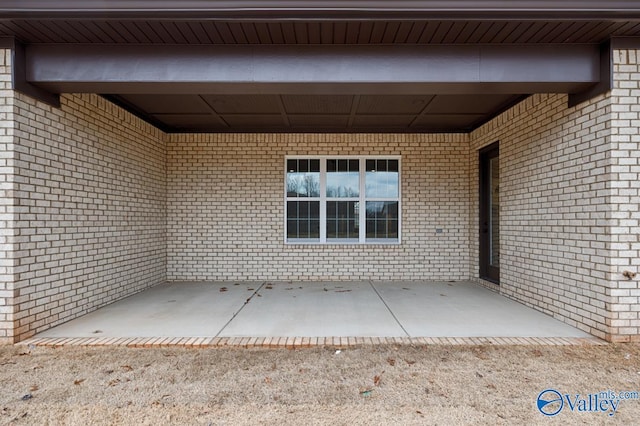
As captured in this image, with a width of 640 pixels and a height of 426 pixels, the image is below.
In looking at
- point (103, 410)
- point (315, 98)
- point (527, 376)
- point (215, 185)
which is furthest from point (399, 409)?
point (215, 185)

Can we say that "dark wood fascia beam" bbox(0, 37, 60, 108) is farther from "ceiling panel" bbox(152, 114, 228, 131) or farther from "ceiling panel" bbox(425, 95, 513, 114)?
"ceiling panel" bbox(425, 95, 513, 114)

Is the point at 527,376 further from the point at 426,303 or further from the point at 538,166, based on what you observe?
the point at 538,166

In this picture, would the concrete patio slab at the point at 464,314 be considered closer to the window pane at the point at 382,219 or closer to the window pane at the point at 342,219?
the window pane at the point at 382,219

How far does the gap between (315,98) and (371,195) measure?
2.68 metres

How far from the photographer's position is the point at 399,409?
2355mm

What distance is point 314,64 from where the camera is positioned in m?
3.66

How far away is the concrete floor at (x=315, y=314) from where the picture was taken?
3.80 meters

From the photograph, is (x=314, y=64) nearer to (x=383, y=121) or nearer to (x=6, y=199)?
(x=383, y=121)

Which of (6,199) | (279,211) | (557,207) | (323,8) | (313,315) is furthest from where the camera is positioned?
(279,211)

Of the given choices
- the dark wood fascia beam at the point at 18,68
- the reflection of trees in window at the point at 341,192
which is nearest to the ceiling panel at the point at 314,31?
the dark wood fascia beam at the point at 18,68

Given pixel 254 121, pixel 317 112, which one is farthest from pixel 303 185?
pixel 317 112

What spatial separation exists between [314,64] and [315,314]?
306 cm

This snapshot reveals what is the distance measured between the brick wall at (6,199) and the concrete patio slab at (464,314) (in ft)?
14.0

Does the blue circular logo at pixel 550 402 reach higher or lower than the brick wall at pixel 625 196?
lower
